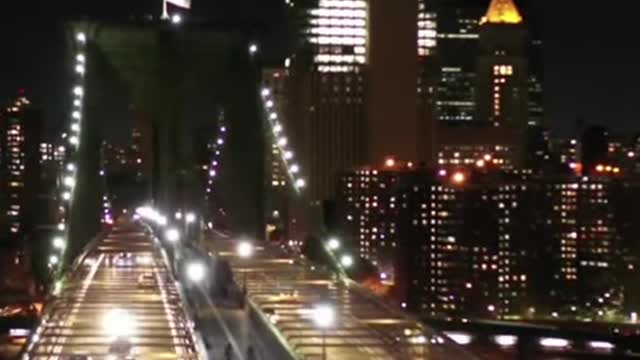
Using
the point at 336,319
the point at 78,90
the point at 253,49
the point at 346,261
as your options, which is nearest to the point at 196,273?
the point at 346,261

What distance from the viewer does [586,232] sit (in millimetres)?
67625

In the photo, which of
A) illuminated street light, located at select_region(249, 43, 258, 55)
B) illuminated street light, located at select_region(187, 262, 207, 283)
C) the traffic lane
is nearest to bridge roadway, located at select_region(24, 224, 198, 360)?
illuminated street light, located at select_region(187, 262, 207, 283)

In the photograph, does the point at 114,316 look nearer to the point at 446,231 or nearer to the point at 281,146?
the point at 281,146

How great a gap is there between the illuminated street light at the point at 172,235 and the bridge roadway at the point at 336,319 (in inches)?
201

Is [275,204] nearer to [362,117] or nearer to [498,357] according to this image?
[498,357]

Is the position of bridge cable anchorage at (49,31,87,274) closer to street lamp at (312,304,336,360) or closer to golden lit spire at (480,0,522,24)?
street lamp at (312,304,336,360)

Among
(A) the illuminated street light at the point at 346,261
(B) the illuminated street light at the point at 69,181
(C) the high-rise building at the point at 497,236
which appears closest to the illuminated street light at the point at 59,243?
(B) the illuminated street light at the point at 69,181

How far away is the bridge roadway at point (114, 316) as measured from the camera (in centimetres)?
1755

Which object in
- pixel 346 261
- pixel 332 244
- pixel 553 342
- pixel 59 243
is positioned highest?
pixel 59 243

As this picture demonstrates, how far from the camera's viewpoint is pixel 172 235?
4369cm

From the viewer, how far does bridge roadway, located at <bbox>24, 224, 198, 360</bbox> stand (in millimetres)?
17547

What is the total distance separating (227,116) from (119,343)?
77.8 ft

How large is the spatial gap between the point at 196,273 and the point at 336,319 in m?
9.80

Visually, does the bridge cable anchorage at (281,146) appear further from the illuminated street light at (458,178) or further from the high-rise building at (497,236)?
the illuminated street light at (458,178)
